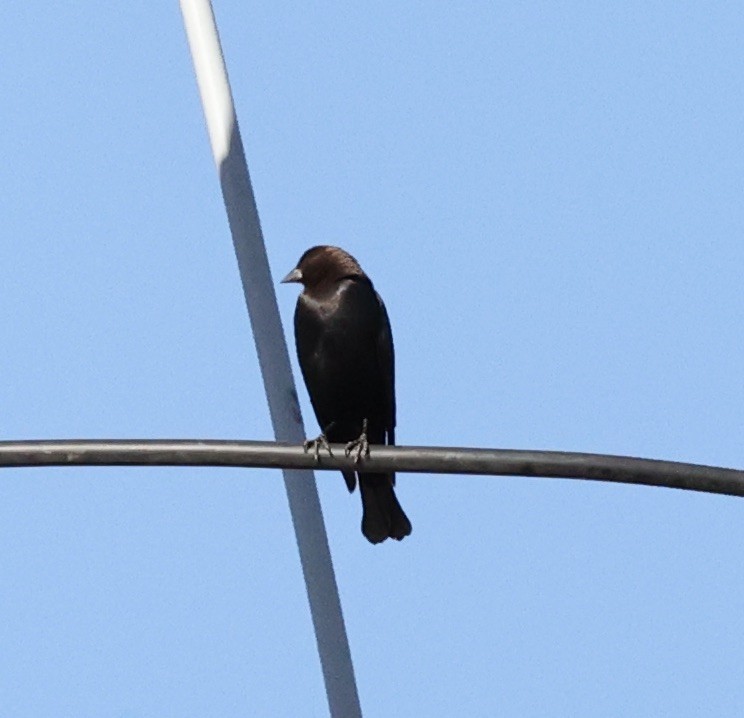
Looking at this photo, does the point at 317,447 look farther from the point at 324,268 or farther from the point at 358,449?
the point at 324,268

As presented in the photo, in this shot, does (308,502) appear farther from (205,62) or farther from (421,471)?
(205,62)

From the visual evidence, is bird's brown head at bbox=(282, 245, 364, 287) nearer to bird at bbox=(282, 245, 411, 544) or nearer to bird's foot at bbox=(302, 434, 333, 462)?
bird at bbox=(282, 245, 411, 544)

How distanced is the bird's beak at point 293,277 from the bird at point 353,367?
14cm

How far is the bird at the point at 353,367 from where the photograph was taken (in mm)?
7137

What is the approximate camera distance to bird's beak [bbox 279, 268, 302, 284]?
24.9 feet

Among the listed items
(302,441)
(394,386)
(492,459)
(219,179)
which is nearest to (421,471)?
(492,459)

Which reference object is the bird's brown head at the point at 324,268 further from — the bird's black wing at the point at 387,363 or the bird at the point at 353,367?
the bird's black wing at the point at 387,363

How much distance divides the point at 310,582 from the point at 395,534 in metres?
1.92

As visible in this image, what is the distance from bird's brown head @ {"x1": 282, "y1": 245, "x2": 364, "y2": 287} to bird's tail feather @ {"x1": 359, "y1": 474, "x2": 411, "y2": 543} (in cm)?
81

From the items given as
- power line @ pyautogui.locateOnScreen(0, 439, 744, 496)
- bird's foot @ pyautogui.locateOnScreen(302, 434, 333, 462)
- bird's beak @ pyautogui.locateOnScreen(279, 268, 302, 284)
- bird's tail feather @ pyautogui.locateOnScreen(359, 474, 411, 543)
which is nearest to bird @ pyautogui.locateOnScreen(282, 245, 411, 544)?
bird's tail feather @ pyautogui.locateOnScreen(359, 474, 411, 543)

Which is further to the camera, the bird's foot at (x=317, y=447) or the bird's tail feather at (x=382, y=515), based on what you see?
the bird's tail feather at (x=382, y=515)

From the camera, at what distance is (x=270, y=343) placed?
18.4ft

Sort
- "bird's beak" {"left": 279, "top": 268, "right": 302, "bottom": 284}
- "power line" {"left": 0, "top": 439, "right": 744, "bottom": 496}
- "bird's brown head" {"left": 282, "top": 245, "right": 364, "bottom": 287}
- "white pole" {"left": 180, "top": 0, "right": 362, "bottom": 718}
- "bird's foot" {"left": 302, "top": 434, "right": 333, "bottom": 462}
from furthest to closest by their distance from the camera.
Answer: "bird's beak" {"left": 279, "top": 268, "right": 302, "bottom": 284} < "bird's brown head" {"left": 282, "top": 245, "right": 364, "bottom": 287} < "white pole" {"left": 180, "top": 0, "right": 362, "bottom": 718} < "bird's foot" {"left": 302, "top": 434, "right": 333, "bottom": 462} < "power line" {"left": 0, "top": 439, "right": 744, "bottom": 496}

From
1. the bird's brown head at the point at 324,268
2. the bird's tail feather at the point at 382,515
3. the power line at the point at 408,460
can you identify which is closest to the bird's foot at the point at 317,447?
the power line at the point at 408,460
